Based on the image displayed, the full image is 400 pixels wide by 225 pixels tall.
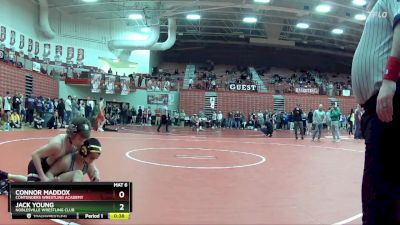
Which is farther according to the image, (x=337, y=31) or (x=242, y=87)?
(x=337, y=31)

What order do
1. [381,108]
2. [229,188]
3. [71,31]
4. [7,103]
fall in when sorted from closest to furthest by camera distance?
[381,108]
[229,188]
[7,103]
[71,31]

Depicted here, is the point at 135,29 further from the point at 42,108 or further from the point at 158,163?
the point at 158,163

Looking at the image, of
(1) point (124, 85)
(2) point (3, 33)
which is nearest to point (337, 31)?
(1) point (124, 85)

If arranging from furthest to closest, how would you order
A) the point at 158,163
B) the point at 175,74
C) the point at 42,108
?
the point at 175,74 < the point at 42,108 < the point at 158,163

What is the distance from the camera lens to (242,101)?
34719mm

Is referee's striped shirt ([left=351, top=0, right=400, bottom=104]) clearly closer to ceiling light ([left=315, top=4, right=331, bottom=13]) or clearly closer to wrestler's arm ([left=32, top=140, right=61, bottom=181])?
wrestler's arm ([left=32, top=140, right=61, bottom=181])

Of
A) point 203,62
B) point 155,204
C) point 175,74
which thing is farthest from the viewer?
point 203,62

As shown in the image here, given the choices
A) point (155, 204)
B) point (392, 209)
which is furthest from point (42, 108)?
point (392, 209)

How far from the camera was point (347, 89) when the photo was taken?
38000 millimetres

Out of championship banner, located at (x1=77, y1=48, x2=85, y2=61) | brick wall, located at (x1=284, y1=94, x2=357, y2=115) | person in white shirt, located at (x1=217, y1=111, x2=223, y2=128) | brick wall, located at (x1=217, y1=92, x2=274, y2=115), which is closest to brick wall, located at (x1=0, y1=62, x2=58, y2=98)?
championship banner, located at (x1=77, y1=48, x2=85, y2=61)

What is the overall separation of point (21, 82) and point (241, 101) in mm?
18891

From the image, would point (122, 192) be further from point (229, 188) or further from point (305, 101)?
point (305, 101)

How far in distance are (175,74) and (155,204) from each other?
127 ft

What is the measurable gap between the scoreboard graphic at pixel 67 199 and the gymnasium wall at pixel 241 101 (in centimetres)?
3149
